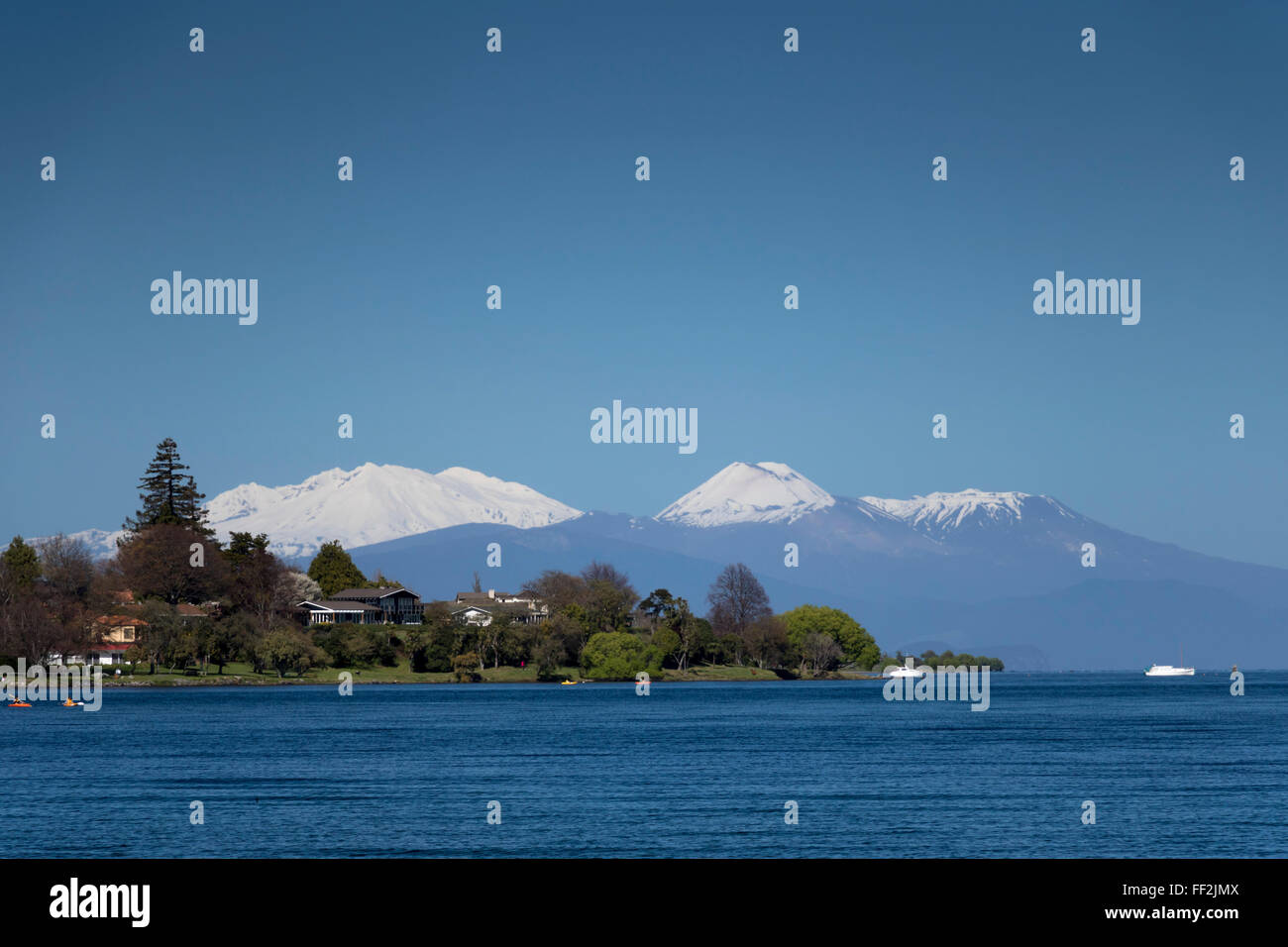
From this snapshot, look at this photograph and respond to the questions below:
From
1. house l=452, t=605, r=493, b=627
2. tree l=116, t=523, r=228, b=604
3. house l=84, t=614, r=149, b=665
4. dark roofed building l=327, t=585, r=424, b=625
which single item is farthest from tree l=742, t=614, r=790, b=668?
house l=84, t=614, r=149, b=665

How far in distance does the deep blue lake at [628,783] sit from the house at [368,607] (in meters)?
61.5

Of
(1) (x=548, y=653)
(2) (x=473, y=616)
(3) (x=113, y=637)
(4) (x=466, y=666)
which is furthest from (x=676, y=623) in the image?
(3) (x=113, y=637)

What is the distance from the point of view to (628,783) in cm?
5494

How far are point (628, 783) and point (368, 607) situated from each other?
133m

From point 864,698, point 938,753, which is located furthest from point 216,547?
point 938,753

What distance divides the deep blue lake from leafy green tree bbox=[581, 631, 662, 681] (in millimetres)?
58001

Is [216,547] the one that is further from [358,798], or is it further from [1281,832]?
[1281,832]

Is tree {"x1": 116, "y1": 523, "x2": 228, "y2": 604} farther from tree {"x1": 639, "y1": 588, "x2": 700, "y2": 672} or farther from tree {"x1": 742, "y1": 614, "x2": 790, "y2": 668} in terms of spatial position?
tree {"x1": 742, "y1": 614, "x2": 790, "y2": 668}

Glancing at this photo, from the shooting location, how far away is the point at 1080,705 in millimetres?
139250

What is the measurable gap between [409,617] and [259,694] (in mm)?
60900

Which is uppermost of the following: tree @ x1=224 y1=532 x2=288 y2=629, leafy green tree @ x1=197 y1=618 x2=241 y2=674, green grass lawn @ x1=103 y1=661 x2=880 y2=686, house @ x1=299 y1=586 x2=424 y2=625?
tree @ x1=224 y1=532 x2=288 y2=629

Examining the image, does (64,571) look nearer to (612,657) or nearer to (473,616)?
(473,616)

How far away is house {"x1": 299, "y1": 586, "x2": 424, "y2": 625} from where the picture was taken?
571 feet
